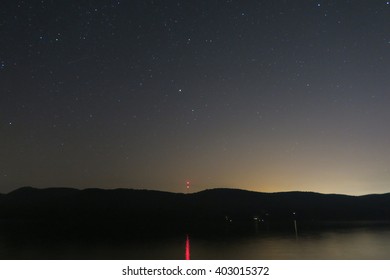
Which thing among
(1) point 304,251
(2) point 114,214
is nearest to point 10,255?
(1) point 304,251

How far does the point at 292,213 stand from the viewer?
199 meters

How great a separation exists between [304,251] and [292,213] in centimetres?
15966

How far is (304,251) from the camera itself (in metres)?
44.8
